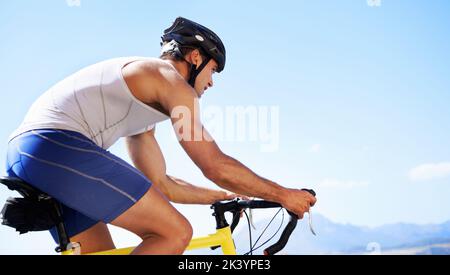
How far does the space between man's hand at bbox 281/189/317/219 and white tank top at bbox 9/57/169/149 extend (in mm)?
780

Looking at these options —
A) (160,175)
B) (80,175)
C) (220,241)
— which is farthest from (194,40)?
(220,241)

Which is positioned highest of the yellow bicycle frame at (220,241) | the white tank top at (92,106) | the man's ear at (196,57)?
the man's ear at (196,57)

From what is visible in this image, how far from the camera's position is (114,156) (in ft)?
7.53

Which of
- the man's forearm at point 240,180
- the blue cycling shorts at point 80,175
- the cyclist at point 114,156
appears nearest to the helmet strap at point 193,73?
the cyclist at point 114,156

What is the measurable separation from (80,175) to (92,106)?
397 millimetres

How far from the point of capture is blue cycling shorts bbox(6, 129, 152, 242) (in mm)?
2211

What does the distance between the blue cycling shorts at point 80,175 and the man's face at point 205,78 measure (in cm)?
77

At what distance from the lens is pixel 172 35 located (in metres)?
2.91

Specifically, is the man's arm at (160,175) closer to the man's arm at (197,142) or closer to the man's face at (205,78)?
the man's face at (205,78)

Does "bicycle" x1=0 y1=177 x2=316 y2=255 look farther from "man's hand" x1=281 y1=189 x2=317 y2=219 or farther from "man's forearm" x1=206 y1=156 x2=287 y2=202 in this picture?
"man's forearm" x1=206 y1=156 x2=287 y2=202

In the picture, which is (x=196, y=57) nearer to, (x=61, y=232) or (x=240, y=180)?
(x=240, y=180)

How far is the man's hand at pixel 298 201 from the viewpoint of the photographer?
2.54 m

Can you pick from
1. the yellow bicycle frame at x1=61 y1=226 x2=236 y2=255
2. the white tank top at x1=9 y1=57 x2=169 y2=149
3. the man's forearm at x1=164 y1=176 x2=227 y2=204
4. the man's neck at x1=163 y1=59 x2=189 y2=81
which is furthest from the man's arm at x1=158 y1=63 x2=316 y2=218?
the man's forearm at x1=164 y1=176 x2=227 y2=204

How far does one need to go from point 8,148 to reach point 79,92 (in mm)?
439
